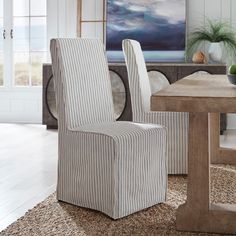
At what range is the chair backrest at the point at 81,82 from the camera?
3113mm

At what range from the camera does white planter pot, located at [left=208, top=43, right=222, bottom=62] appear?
6.40 m

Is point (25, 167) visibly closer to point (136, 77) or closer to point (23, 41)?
point (136, 77)

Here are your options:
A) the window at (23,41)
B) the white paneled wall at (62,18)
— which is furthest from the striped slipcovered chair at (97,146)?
the window at (23,41)

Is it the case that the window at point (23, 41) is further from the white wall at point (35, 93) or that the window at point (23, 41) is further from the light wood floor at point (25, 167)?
the light wood floor at point (25, 167)

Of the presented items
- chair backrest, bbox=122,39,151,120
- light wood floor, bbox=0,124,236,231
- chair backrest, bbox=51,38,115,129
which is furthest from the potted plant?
chair backrest, bbox=51,38,115,129

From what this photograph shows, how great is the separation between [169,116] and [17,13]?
410 centimetres

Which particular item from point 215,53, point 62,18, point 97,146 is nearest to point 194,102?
point 97,146

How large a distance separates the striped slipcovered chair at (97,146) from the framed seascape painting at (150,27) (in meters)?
3.41

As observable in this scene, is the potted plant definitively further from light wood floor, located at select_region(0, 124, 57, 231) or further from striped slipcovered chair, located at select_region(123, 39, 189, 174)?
striped slipcovered chair, located at select_region(123, 39, 189, 174)

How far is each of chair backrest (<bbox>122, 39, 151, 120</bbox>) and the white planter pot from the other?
2663mm

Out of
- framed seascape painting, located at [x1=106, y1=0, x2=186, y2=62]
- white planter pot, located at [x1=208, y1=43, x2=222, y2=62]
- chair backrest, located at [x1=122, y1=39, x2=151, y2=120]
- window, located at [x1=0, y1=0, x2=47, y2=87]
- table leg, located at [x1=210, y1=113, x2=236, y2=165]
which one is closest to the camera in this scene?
chair backrest, located at [x1=122, y1=39, x2=151, y2=120]

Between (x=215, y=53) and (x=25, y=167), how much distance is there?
121 inches

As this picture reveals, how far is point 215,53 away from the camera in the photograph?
6.41 m

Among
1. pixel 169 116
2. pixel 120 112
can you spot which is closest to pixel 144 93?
pixel 169 116
